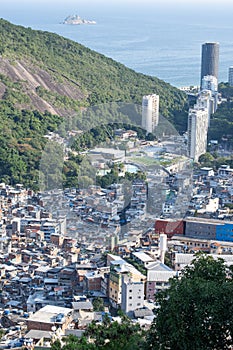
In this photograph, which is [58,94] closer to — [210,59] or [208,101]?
[208,101]

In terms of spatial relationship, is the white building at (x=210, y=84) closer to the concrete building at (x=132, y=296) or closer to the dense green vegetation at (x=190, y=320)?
the concrete building at (x=132, y=296)

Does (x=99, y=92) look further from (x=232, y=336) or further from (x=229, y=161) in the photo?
(x=232, y=336)

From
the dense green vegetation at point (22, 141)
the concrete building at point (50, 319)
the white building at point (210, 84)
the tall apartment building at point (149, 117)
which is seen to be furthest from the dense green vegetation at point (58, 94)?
the concrete building at point (50, 319)

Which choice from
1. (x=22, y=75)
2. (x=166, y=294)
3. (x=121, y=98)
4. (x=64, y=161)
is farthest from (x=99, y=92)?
(x=166, y=294)

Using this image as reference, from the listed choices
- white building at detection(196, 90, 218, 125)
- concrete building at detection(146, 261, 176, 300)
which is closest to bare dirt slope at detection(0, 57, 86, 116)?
white building at detection(196, 90, 218, 125)

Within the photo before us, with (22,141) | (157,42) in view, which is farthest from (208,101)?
(157,42)

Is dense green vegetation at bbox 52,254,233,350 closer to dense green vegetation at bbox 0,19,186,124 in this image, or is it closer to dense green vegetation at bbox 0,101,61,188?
Answer: dense green vegetation at bbox 0,101,61,188
